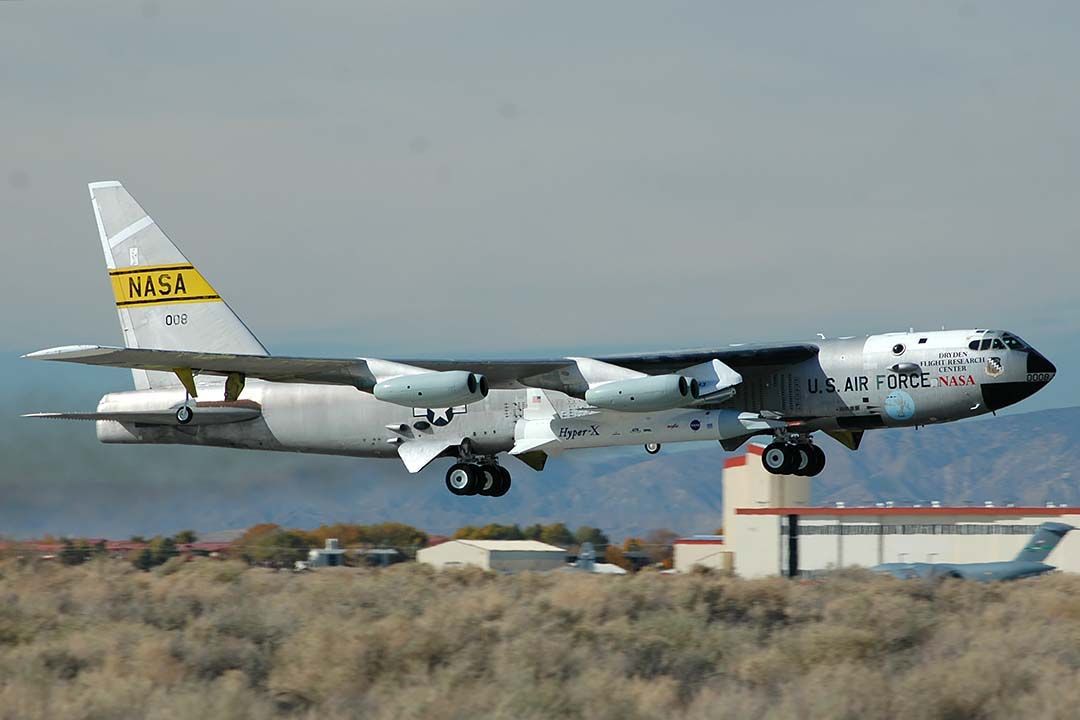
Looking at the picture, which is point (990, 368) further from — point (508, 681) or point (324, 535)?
point (324, 535)

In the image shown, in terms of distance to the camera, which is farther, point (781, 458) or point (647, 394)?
point (781, 458)

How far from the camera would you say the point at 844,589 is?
2834 centimetres

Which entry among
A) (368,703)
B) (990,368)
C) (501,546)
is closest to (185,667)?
(368,703)

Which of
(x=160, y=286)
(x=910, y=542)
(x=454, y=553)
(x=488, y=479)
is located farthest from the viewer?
(x=910, y=542)

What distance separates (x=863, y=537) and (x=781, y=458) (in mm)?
34469

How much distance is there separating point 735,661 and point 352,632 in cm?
504

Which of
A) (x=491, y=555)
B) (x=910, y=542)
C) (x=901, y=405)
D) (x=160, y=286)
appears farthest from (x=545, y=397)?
(x=910, y=542)

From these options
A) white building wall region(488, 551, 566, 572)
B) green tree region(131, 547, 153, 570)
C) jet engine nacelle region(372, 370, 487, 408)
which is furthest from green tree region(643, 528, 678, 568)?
jet engine nacelle region(372, 370, 487, 408)

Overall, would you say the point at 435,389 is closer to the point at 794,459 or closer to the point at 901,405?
the point at 794,459

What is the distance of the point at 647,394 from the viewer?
2969 centimetres

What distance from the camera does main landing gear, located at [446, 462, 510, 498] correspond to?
113 feet

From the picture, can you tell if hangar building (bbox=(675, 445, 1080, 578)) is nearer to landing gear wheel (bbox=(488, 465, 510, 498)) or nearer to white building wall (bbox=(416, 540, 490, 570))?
white building wall (bbox=(416, 540, 490, 570))

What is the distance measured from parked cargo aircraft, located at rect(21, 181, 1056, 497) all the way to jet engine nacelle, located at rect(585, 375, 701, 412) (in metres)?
0.03

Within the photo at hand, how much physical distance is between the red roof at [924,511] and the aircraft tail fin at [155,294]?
36.1 m
